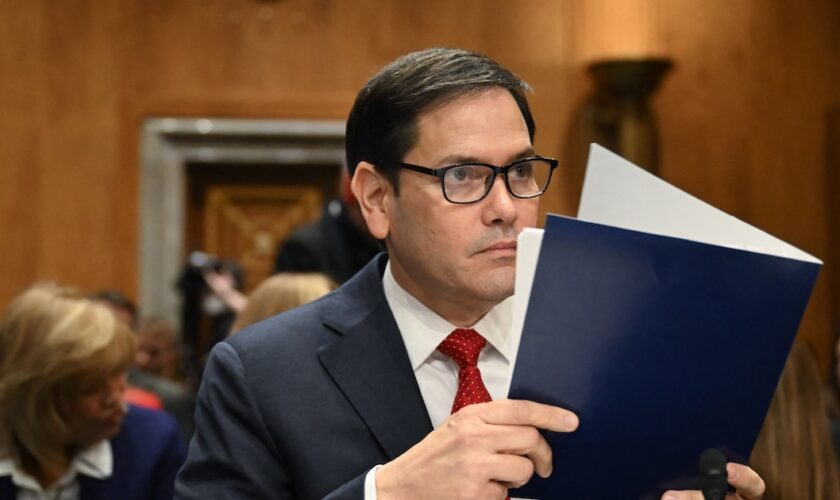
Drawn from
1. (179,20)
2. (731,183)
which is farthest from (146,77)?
(731,183)

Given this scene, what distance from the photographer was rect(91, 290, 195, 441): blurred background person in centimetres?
445

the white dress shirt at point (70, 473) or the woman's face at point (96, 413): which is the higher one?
the woman's face at point (96, 413)

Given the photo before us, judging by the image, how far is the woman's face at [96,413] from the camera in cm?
329

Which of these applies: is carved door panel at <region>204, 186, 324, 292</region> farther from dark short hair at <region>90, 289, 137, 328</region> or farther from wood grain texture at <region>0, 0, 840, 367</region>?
dark short hair at <region>90, 289, 137, 328</region>

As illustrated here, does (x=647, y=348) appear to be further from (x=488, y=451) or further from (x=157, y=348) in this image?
(x=157, y=348)

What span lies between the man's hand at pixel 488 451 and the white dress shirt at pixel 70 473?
1784 mm

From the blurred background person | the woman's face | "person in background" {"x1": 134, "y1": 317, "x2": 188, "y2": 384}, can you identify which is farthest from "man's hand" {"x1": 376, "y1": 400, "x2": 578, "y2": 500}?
"person in background" {"x1": 134, "y1": 317, "x2": 188, "y2": 384}

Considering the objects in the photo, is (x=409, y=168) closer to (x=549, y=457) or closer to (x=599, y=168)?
(x=599, y=168)

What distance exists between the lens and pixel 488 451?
5.58 feet

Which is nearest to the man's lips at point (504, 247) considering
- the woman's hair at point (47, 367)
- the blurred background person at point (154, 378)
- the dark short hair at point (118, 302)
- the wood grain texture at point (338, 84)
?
the woman's hair at point (47, 367)

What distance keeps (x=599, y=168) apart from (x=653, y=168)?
17.9 ft

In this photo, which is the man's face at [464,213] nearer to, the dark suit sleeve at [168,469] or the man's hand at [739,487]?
the man's hand at [739,487]

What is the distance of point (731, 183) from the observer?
7.65 m

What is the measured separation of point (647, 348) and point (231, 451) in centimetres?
71
